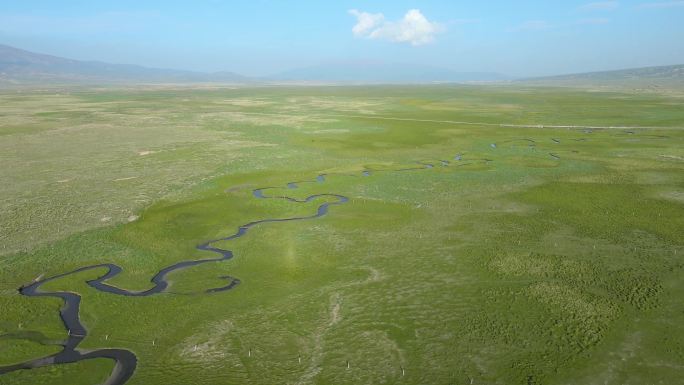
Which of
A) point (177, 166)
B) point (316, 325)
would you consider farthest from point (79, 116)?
point (316, 325)

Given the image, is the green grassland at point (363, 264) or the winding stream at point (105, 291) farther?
the green grassland at point (363, 264)

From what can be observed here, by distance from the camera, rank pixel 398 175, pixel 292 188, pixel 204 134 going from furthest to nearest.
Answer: pixel 204 134, pixel 398 175, pixel 292 188

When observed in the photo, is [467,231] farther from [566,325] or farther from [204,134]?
[204,134]

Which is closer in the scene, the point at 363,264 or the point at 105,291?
the point at 105,291

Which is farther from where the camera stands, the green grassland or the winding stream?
the green grassland

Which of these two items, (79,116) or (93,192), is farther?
(79,116)

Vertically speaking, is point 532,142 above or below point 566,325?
above

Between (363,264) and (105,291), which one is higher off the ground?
(363,264)

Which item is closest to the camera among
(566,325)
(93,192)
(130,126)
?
(566,325)
